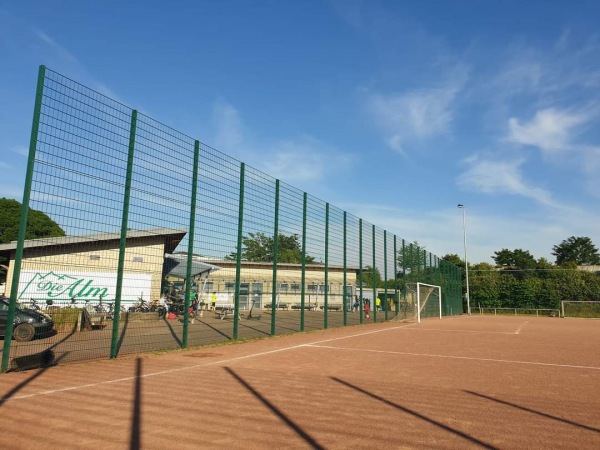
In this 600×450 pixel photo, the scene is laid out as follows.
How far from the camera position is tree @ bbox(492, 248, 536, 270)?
274 feet

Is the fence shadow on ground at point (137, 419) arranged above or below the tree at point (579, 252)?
below

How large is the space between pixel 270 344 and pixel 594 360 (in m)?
7.95

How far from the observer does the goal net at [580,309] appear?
40.8 meters

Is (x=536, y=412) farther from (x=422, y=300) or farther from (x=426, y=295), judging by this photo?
(x=426, y=295)

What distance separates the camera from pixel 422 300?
30.4 meters

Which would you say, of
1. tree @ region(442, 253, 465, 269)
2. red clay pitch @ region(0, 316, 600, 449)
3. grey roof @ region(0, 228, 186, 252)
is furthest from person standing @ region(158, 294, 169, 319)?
tree @ region(442, 253, 465, 269)

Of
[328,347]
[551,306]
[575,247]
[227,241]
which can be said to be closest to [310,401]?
[328,347]

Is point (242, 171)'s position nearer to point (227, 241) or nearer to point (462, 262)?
point (227, 241)

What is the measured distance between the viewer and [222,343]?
1213 cm

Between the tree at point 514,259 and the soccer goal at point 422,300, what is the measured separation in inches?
2201

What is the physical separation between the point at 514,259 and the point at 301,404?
9137cm

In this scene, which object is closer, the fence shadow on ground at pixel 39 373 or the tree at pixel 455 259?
the fence shadow on ground at pixel 39 373

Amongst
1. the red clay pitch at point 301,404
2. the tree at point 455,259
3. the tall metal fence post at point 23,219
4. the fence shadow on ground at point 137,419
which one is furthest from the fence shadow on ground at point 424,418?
the tree at point 455,259

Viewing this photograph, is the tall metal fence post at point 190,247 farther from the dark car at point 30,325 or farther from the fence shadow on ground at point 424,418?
the fence shadow on ground at point 424,418
